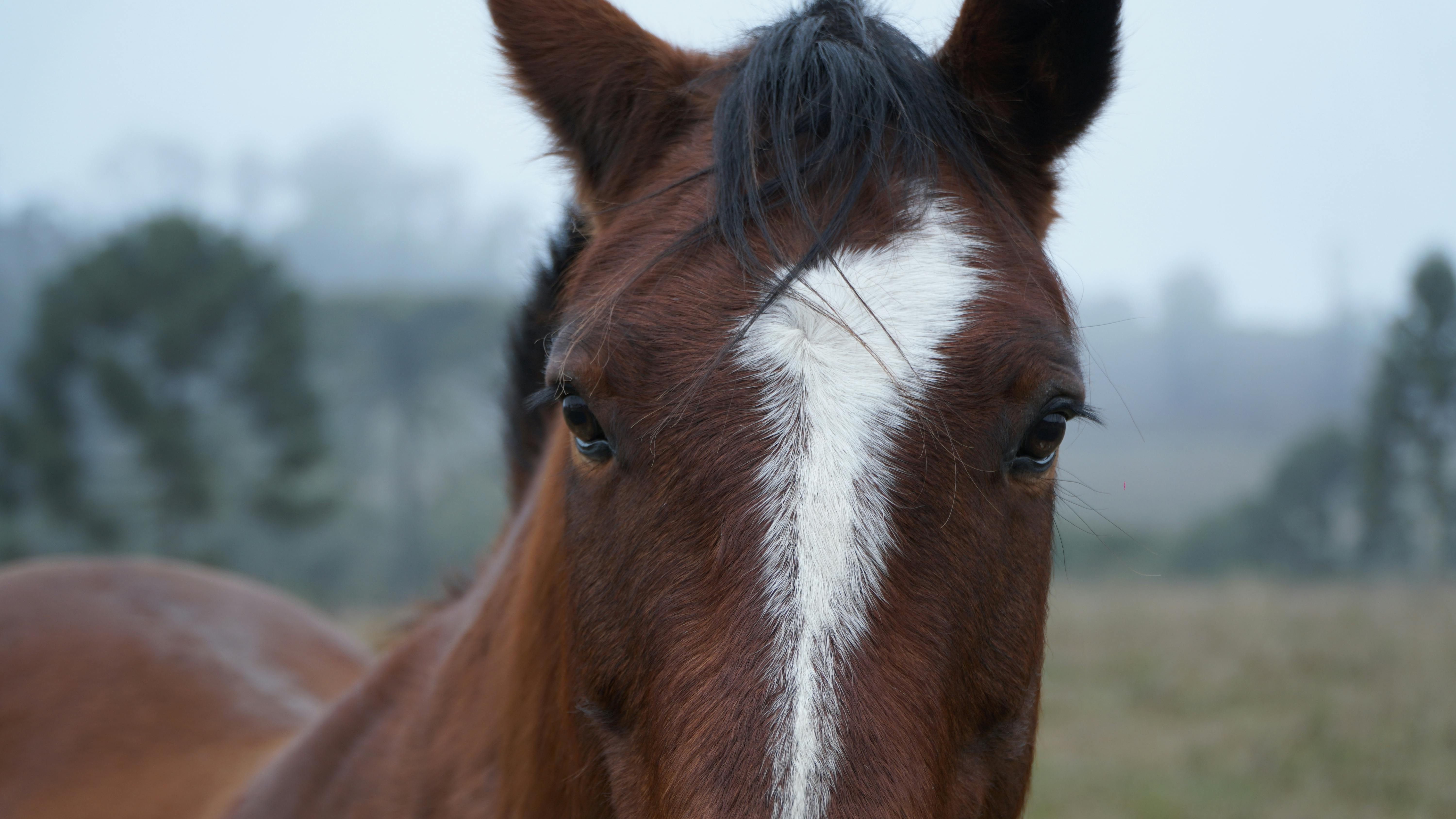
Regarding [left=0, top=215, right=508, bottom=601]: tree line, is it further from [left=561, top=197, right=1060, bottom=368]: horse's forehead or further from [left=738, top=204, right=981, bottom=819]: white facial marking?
[left=738, top=204, right=981, bottom=819]: white facial marking

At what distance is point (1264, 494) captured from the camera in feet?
46.2

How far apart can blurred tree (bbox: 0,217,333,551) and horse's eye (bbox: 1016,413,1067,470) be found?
1882cm

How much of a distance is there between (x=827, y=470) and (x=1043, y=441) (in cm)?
43

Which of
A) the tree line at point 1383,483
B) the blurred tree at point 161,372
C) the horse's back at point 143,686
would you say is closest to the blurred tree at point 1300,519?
the tree line at point 1383,483

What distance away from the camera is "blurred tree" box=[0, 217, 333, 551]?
17391mm

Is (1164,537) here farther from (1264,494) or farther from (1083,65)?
(1083,65)

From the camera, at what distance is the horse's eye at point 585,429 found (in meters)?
1.54

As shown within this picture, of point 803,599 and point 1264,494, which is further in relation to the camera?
point 1264,494

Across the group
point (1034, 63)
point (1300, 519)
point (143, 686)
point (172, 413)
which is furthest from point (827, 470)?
point (172, 413)

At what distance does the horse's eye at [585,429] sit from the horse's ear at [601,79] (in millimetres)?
503

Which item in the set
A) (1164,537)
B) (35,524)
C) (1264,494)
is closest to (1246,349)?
(1264,494)

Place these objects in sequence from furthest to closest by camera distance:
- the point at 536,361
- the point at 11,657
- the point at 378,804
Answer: the point at 11,657 → the point at 536,361 → the point at 378,804

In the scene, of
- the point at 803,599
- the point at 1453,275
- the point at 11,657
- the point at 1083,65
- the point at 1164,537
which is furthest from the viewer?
the point at 1164,537

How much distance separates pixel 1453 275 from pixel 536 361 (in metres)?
5.65
